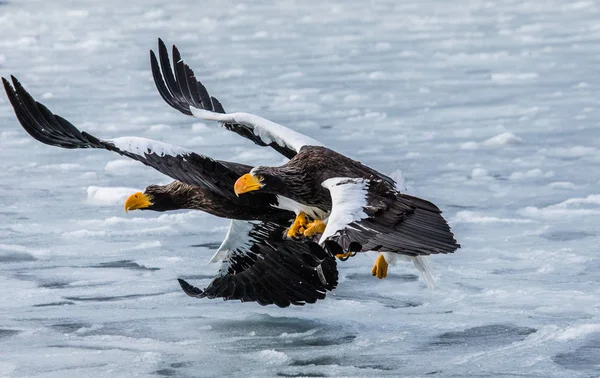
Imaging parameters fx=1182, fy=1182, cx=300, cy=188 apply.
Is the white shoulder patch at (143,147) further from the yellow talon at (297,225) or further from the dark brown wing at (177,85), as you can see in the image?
the dark brown wing at (177,85)

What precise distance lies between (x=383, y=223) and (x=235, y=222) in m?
1.52

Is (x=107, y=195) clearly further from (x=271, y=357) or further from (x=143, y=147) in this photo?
(x=271, y=357)

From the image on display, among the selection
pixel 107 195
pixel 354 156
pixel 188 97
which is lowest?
pixel 107 195

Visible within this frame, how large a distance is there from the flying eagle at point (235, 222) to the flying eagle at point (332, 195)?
22 centimetres

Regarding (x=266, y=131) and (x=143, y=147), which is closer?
(x=143, y=147)

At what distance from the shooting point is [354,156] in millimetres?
8438

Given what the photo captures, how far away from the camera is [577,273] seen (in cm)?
566

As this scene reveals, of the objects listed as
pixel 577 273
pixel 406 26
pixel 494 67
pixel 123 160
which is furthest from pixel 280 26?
pixel 577 273

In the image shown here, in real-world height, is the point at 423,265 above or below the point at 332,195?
below

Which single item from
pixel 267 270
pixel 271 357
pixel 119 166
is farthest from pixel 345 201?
pixel 119 166

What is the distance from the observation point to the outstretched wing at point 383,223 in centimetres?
424

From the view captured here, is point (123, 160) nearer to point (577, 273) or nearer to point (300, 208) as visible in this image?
point (300, 208)

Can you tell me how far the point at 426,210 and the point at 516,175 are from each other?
11.0 ft

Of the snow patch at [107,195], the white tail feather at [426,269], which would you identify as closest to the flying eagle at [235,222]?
the white tail feather at [426,269]
